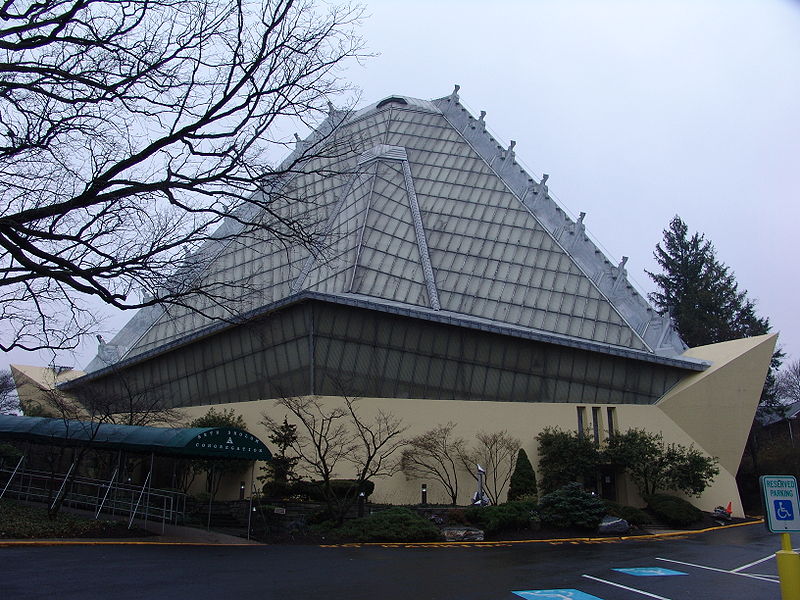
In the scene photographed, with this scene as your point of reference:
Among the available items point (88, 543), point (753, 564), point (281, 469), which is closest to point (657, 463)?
point (753, 564)

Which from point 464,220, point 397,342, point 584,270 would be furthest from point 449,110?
point 397,342

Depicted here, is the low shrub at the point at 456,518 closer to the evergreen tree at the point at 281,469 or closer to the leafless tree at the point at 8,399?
the evergreen tree at the point at 281,469

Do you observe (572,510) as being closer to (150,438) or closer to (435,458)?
Answer: (435,458)

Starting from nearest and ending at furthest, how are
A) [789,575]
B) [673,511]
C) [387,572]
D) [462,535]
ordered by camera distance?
[789,575]
[387,572]
[462,535]
[673,511]

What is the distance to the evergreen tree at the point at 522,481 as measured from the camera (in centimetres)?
2586

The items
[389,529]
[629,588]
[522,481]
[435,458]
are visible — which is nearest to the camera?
[629,588]

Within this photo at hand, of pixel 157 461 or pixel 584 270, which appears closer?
pixel 157 461

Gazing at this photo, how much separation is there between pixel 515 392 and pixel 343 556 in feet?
52.7

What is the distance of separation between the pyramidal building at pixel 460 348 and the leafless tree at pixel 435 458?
84 centimetres

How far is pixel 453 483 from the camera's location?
26828 mm

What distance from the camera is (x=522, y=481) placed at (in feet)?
85.1

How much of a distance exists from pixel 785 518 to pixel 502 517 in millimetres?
13722

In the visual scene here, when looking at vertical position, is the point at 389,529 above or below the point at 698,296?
below

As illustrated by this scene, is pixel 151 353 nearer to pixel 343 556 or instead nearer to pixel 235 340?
pixel 235 340
